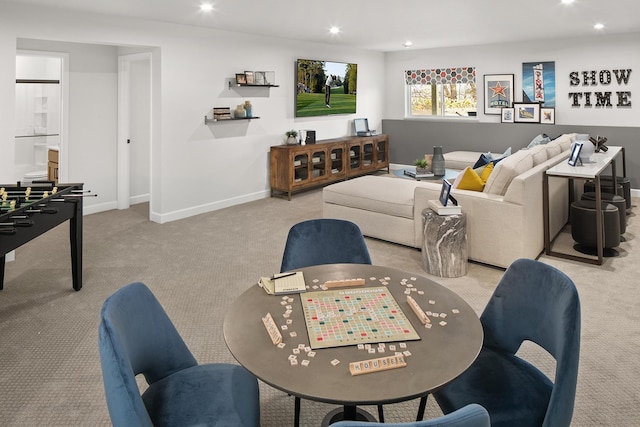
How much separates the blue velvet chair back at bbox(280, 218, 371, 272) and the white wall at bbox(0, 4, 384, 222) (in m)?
3.59

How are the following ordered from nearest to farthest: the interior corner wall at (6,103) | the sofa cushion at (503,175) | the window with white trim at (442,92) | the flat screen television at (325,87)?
the sofa cushion at (503,175)
the interior corner wall at (6,103)
the flat screen television at (325,87)
the window with white trim at (442,92)

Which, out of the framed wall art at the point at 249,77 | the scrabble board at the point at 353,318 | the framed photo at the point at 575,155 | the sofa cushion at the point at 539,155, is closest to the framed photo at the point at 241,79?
the framed wall art at the point at 249,77

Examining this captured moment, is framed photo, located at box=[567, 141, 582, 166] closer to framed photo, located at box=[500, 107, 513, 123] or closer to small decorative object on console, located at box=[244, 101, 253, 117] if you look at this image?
framed photo, located at box=[500, 107, 513, 123]

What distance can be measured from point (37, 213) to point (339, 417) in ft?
7.69

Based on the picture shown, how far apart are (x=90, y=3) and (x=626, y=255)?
537 cm

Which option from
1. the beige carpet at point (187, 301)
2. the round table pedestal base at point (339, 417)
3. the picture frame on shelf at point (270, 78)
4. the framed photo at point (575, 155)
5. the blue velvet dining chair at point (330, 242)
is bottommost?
the round table pedestal base at point (339, 417)

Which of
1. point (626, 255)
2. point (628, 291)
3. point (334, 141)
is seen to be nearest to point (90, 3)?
point (334, 141)

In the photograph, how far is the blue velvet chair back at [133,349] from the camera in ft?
4.29

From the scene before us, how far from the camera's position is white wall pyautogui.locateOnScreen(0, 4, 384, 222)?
500cm

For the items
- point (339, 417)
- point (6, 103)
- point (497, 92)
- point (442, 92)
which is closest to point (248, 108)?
point (6, 103)

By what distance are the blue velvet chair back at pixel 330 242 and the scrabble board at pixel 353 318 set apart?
57 cm

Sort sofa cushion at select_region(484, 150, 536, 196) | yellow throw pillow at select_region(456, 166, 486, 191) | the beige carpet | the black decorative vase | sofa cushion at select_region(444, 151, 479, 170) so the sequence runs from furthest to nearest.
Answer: sofa cushion at select_region(444, 151, 479, 170) < the black decorative vase < yellow throw pillow at select_region(456, 166, 486, 191) < sofa cushion at select_region(484, 150, 536, 196) < the beige carpet

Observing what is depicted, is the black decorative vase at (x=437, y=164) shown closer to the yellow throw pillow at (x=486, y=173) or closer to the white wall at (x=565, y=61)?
the yellow throw pillow at (x=486, y=173)

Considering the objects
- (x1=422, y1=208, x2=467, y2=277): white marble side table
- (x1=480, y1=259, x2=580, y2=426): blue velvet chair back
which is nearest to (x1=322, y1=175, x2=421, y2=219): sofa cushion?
(x1=422, y1=208, x2=467, y2=277): white marble side table
